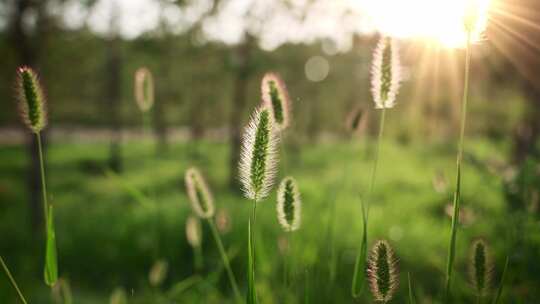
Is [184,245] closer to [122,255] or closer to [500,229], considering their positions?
[122,255]

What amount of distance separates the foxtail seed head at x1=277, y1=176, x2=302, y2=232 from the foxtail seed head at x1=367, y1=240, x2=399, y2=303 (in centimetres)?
30

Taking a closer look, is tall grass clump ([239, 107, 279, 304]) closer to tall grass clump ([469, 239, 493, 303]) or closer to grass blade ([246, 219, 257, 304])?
grass blade ([246, 219, 257, 304])

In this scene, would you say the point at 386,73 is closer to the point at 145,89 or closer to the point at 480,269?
the point at 480,269

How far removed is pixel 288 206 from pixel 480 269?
0.64 m

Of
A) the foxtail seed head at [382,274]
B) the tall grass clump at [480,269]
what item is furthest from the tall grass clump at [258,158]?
the tall grass clump at [480,269]

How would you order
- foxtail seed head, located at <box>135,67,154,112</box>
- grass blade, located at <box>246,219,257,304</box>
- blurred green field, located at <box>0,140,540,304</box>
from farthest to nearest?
blurred green field, located at <box>0,140,540,304</box> → foxtail seed head, located at <box>135,67,154,112</box> → grass blade, located at <box>246,219,257,304</box>

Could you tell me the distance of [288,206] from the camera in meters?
1.50

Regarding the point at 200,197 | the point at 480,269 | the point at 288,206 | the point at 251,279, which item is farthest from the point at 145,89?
the point at 480,269

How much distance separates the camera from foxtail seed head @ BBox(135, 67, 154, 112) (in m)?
2.55

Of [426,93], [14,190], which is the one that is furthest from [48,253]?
[426,93]

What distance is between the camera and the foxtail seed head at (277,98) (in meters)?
1.72

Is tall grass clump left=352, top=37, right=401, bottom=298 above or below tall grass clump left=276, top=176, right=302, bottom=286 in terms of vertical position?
above

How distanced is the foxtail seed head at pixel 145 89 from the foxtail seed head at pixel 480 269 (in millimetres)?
1862

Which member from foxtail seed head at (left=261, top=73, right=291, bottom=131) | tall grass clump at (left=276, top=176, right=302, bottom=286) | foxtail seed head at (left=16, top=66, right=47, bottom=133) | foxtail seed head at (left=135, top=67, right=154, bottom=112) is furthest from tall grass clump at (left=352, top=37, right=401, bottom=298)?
foxtail seed head at (left=135, top=67, right=154, bottom=112)
